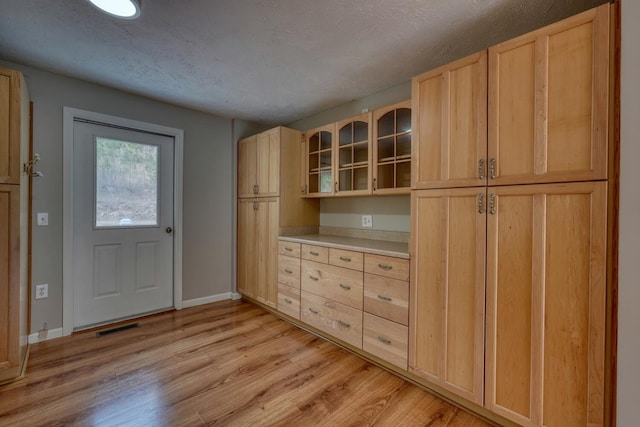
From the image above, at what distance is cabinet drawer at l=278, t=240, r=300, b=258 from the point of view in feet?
9.29

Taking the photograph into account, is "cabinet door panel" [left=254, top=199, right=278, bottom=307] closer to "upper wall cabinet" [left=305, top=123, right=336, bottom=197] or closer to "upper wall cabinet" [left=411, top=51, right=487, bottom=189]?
"upper wall cabinet" [left=305, top=123, right=336, bottom=197]

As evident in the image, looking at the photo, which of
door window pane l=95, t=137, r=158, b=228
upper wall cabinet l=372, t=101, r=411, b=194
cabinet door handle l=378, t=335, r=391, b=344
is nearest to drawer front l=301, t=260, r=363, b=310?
cabinet door handle l=378, t=335, r=391, b=344

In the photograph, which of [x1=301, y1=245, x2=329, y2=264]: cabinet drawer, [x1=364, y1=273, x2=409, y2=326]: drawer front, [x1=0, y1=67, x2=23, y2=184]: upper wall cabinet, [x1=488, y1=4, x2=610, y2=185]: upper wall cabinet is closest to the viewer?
[x1=488, y1=4, x2=610, y2=185]: upper wall cabinet

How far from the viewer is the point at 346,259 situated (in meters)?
2.34

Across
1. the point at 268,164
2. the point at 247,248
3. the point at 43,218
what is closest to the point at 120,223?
the point at 43,218

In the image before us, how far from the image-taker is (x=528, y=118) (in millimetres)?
1425

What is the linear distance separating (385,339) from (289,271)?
122cm

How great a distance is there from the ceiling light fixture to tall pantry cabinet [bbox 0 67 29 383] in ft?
2.91

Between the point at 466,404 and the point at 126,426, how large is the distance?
6.42 feet

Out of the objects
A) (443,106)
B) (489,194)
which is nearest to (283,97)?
(443,106)

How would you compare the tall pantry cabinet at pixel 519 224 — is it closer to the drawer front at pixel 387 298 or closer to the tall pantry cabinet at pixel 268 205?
the drawer front at pixel 387 298

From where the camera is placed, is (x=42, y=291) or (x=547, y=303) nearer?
(x=547, y=303)

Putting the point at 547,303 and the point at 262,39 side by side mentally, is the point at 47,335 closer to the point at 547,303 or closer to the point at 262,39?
the point at 262,39

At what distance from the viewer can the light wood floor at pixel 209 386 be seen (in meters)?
1.62
